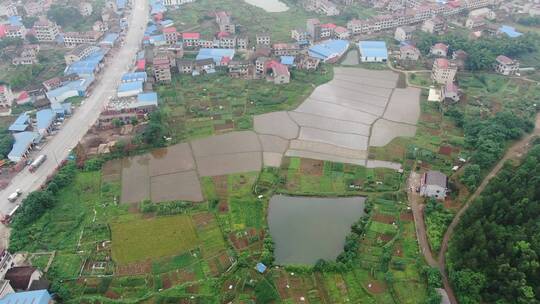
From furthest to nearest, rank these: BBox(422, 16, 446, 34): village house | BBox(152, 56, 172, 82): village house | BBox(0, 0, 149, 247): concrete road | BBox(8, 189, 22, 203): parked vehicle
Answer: BBox(422, 16, 446, 34): village house, BBox(152, 56, 172, 82): village house, BBox(0, 0, 149, 247): concrete road, BBox(8, 189, 22, 203): parked vehicle

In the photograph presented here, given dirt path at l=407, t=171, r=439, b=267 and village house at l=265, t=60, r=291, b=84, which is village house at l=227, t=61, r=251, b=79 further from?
dirt path at l=407, t=171, r=439, b=267

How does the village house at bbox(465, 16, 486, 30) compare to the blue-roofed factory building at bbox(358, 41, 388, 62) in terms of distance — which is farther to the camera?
the village house at bbox(465, 16, 486, 30)

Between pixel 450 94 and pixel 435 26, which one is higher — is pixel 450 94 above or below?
below

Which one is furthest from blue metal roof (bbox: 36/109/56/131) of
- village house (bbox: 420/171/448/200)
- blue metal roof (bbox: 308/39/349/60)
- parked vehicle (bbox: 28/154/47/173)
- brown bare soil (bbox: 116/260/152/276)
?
village house (bbox: 420/171/448/200)

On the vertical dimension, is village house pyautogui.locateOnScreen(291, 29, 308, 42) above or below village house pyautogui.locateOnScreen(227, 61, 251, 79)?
above

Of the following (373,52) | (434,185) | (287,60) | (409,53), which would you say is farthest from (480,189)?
(287,60)

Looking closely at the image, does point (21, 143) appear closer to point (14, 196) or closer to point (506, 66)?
point (14, 196)

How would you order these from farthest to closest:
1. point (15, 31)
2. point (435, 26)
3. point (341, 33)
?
point (435, 26) → point (341, 33) → point (15, 31)
